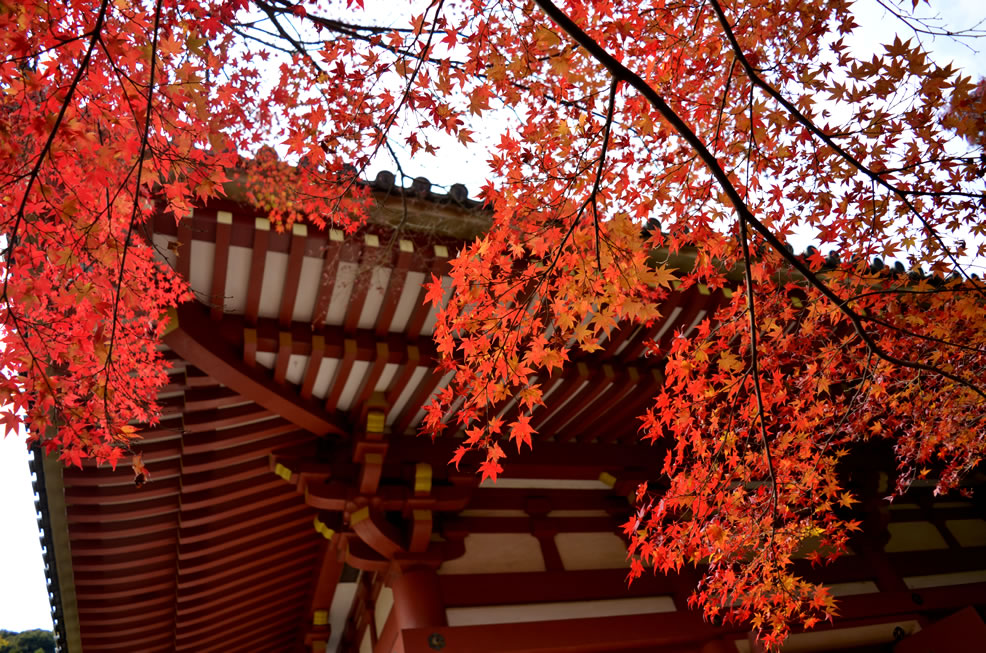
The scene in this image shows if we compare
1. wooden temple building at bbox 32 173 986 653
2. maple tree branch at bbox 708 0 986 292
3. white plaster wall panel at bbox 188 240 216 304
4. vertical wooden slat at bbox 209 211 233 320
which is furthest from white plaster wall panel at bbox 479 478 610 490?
maple tree branch at bbox 708 0 986 292

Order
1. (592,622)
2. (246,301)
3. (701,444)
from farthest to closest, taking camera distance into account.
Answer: (592,622) < (246,301) < (701,444)

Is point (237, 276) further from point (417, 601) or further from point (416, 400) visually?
point (417, 601)

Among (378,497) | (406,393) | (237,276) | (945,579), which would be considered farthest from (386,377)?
(945,579)

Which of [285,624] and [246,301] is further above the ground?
[246,301]

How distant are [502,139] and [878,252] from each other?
1.97 meters

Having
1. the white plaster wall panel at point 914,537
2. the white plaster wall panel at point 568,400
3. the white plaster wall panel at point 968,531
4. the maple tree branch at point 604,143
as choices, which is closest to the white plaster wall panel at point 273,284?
the white plaster wall panel at point 568,400

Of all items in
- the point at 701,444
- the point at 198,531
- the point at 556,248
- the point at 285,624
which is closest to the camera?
the point at 556,248

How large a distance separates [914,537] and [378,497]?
5.98 m

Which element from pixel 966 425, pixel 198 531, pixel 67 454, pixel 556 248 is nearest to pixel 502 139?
pixel 556 248

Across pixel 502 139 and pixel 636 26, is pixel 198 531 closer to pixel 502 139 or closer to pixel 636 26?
pixel 502 139

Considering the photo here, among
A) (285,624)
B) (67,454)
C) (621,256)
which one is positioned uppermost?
(621,256)

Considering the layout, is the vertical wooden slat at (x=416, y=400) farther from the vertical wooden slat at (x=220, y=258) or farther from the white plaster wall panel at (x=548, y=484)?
the vertical wooden slat at (x=220, y=258)

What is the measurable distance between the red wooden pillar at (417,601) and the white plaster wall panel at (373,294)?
2.07 m

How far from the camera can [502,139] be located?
9.27 feet
